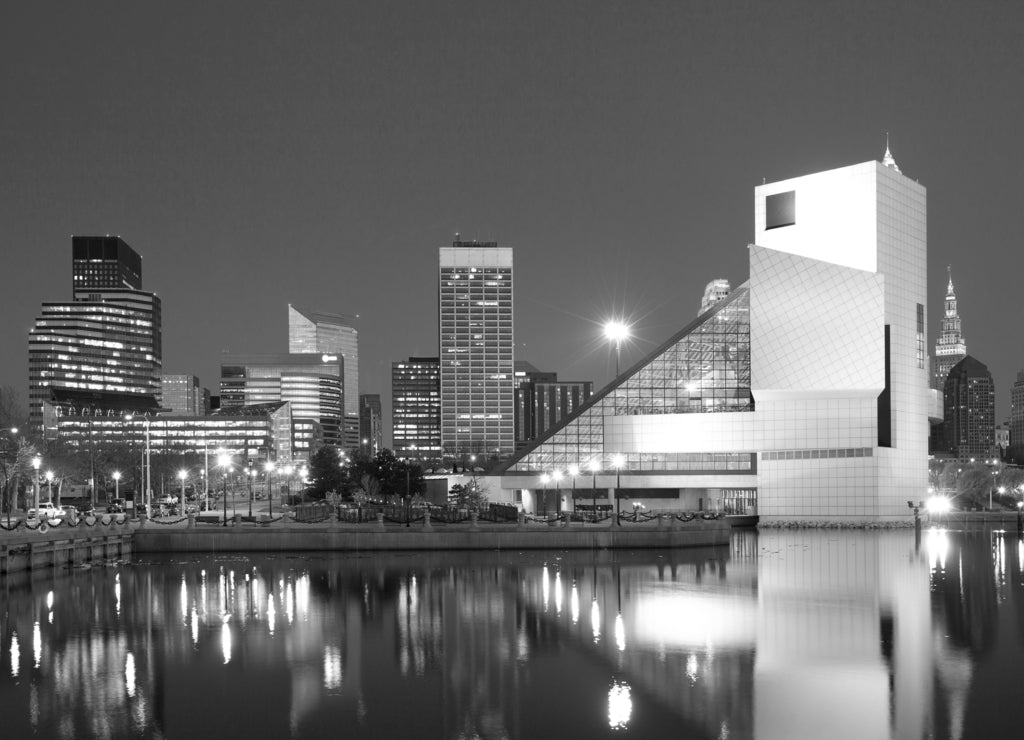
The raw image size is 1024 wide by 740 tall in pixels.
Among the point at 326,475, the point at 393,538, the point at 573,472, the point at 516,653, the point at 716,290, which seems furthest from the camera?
the point at 716,290

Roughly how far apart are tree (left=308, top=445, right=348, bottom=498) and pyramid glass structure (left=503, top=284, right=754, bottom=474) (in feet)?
75.1

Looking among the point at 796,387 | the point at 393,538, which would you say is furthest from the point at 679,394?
the point at 393,538

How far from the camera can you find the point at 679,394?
351 feet

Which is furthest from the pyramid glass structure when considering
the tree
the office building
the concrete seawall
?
the concrete seawall

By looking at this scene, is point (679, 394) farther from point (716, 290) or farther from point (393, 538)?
point (716, 290)

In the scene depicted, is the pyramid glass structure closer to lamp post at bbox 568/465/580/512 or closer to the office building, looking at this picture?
the office building

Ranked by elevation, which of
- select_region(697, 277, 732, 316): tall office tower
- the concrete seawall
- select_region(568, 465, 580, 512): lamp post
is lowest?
the concrete seawall

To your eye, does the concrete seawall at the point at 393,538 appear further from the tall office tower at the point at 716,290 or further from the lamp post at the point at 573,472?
the tall office tower at the point at 716,290

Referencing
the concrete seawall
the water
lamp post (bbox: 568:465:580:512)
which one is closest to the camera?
the water

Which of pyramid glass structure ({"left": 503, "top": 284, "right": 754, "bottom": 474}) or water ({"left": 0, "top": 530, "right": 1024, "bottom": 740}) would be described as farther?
pyramid glass structure ({"left": 503, "top": 284, "right": 754, "bottom": 474})

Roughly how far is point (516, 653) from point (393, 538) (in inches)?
1438

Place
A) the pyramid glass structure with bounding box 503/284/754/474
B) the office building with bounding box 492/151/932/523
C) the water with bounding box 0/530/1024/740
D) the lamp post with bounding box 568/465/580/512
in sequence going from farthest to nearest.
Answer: the pyramid glass structure with bounding box 503/284/754/474 < the lamp post with bounding box 568/465/580/512 < the office building with bounding box 492/151/932/523 < the water with bounding box 0/530/1024/740

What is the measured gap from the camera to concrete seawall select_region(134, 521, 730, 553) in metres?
66.5

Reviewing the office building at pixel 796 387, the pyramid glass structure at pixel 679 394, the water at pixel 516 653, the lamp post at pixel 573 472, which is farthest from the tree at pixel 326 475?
the water at pixel 516 653
